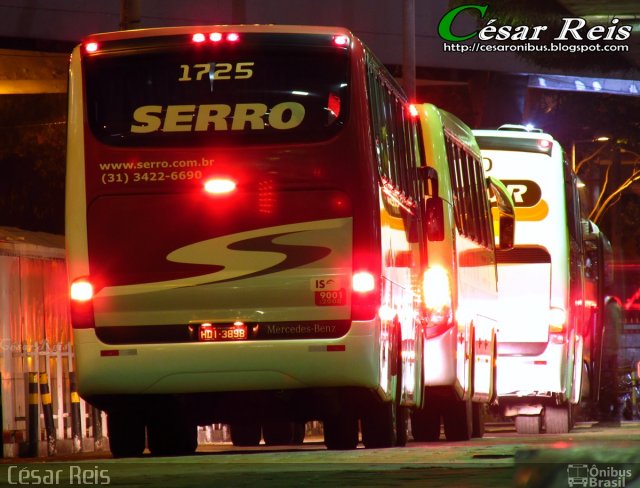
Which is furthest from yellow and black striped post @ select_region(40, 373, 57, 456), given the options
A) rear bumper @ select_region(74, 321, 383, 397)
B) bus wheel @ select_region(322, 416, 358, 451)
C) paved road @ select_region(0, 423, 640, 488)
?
rear bumper @ select_region(74, 321, 383, 397)

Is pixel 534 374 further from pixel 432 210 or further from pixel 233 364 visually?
pixel 233 364

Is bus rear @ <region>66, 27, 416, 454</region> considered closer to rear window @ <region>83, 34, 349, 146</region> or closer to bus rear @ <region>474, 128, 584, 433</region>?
rear window @ <region>83, 34, 349, 146</region>

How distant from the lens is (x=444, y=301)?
19594 mm

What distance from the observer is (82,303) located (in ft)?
49.0

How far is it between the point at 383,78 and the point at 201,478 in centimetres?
594

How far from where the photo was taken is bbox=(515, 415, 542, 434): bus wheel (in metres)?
27.1

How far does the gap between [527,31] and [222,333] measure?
24079 mm

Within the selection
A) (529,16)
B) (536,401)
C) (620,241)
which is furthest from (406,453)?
(620,241)

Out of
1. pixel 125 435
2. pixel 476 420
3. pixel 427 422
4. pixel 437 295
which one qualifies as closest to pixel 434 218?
pixel 437 295

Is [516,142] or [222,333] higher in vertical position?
[516,142]

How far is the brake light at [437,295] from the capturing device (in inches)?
762

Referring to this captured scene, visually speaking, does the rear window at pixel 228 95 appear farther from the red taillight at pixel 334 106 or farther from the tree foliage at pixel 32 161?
the tree foliage at pixel 32 161

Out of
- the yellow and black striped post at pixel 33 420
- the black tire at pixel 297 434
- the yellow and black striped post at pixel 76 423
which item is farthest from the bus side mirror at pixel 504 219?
the yellow and black striped post at pixel 33 420

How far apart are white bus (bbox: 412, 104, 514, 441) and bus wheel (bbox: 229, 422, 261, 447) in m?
2.36
